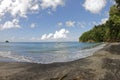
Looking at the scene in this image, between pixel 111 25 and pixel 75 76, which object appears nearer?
pixel 75 76

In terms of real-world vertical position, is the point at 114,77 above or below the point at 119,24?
below

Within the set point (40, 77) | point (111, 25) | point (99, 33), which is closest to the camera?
point (40, 77)

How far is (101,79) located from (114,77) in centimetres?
70

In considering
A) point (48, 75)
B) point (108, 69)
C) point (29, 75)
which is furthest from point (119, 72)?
point (29, 75)

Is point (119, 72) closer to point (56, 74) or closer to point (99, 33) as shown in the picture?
point (56, 74)

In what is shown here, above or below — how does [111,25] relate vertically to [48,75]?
above

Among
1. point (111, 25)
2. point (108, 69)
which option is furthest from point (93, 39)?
point (108, 69)

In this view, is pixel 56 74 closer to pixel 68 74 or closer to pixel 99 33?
pixel 68 74

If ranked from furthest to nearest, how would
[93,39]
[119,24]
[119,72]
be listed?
1. [93,39]
2. [119,24]
3. [119,72]

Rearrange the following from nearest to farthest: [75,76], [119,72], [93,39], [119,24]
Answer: [75,76], [119,72], [119,24], [93,39]

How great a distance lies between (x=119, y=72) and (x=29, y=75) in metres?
3.53

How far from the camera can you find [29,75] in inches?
360

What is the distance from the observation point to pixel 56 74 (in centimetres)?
895

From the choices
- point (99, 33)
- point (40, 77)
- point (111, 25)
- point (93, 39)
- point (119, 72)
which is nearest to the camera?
point (40, 77)
